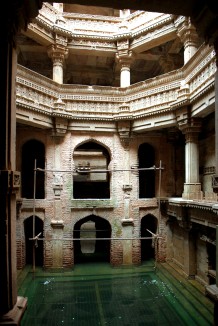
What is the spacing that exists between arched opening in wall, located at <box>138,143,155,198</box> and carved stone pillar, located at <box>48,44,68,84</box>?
5.22 meters

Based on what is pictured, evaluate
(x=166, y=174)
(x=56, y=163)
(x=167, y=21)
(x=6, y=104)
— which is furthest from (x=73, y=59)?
(x=6, y=104)

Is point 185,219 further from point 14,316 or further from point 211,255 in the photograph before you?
point 14,316

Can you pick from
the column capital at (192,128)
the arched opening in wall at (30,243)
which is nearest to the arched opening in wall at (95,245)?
the arched opening in wall at (30,243)

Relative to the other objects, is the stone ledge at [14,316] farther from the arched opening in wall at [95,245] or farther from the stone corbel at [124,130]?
the stone corbel at [124,130]

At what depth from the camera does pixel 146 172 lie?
47.3 ft

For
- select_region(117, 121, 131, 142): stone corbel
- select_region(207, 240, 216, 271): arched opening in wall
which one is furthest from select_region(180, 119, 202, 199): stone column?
select_region(117, 121, 131, 142): stone corbel

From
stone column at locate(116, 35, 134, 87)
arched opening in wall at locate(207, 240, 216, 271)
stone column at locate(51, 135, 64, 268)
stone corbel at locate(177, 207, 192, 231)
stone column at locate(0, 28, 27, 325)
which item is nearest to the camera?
stone column at locate(0, 28, 27, 325)

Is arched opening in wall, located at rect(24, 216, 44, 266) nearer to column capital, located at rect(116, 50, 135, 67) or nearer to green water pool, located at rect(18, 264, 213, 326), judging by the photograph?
green water pool, located at rect(18, 264, 213, 326)

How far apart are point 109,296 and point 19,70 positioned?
895 centimetres

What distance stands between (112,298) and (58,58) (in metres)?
10.6

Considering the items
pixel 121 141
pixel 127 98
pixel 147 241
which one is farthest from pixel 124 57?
pixel 147 241

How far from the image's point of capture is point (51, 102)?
12.1 meters

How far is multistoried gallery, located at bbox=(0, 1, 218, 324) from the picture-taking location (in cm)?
1081

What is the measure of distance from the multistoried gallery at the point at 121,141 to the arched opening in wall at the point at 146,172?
53 mm
